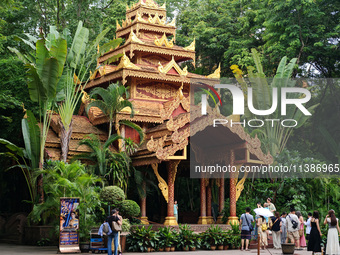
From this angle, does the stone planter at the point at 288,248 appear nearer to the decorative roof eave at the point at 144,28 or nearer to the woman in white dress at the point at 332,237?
the woman in white dress at the point at 332,237

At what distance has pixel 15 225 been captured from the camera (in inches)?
826

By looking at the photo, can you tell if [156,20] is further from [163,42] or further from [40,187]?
[40,187]

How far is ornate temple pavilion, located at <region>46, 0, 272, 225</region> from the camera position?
18.5 m

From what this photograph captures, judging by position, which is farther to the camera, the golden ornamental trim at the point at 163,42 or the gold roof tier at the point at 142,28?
the gold roof tier at the point at 142,28

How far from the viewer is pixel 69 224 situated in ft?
49.8

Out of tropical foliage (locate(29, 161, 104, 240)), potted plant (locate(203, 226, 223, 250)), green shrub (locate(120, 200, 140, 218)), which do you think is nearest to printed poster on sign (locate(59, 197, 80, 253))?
tropical foliage (locate(29, 161, 104, 240))

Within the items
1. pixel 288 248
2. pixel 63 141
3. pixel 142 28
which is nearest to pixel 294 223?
pixel 288 248

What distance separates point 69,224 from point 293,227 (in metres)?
7.13

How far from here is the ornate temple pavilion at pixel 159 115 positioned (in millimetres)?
18516

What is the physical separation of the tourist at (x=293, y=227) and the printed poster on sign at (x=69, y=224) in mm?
6779

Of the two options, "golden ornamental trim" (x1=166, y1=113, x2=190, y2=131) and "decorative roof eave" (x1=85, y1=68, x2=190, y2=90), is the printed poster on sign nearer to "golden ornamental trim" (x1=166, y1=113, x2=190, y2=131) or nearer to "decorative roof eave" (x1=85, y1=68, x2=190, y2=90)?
"golden ornamental trim" (x1=166, y1=113, x2=190, y2=131)

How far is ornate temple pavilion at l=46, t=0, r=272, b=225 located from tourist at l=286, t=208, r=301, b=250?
9.33 feet

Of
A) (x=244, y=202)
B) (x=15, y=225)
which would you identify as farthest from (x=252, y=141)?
(x=15, y=225)

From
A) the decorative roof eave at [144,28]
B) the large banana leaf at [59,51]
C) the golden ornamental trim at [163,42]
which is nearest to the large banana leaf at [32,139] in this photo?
the large banana leaf at [59,51]
